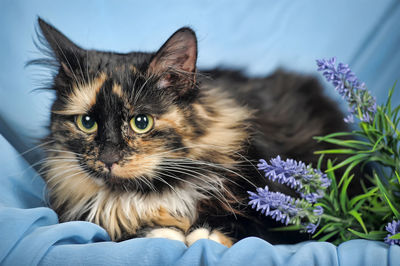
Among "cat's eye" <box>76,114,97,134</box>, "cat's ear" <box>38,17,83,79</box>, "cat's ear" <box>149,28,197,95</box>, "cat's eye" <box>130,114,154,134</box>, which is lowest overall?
"cat's eye" <box>76,114,97,134</box>

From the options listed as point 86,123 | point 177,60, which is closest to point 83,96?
point 86,123

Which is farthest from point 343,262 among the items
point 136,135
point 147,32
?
point 147,32

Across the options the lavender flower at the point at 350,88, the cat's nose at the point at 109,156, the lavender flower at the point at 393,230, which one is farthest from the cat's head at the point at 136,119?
the lavender flower at the point at 393,230

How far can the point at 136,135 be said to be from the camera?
1.12 m

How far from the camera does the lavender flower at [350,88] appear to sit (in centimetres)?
98

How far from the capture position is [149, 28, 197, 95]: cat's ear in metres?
1.12

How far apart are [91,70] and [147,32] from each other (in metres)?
0.51

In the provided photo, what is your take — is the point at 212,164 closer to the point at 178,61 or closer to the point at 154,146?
the point at 154,146

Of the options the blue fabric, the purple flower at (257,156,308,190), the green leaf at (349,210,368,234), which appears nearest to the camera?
Result: the purple flower at (257,156,308,190)

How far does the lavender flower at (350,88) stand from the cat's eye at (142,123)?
49 cm

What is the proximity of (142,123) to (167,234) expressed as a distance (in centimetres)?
33

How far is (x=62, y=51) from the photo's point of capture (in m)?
1.20

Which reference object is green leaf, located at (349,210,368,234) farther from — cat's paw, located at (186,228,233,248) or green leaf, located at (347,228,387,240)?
cat's paw, located at (186,228,233,248)

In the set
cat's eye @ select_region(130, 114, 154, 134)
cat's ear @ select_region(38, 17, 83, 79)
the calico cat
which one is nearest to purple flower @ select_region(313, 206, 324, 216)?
the calico cat
